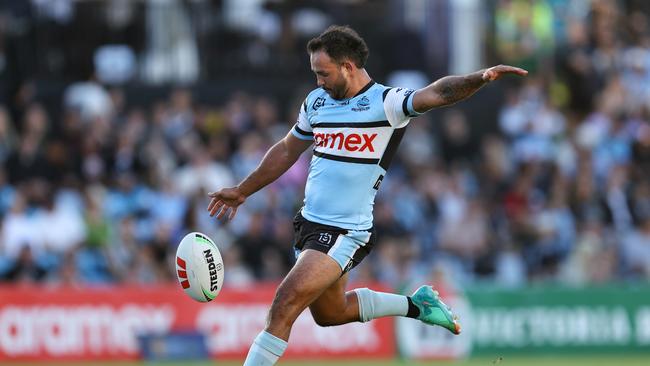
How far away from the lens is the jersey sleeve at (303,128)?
10508mm

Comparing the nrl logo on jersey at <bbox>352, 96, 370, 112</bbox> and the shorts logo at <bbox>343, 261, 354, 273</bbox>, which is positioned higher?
the nrl logo on jersey at <bbox>352, 96, 370, 112</bbox>

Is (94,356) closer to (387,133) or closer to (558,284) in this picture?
(558,284)

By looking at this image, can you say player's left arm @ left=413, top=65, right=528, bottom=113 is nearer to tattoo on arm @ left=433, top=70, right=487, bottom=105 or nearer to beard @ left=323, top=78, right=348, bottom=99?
tattoo on arm @ left=433, top=70, right=487, bottom=105

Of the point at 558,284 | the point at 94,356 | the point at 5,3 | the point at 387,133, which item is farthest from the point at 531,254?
the point at 387,133

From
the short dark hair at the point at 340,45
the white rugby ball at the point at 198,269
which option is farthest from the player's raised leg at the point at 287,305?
the short dark hair at the point at 340,45

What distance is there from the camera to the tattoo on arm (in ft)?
30.8

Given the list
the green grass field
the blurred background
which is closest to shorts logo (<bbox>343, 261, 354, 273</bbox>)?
the green grass field

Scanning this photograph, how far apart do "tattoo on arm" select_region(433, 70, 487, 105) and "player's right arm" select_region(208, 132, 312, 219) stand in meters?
1.46

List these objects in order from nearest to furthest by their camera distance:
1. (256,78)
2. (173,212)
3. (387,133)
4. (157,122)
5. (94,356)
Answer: (387,133) < (94,356) < (173,212) < (157,122) < (256,78)

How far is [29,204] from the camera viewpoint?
18.5 m

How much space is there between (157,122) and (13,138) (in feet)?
6.77

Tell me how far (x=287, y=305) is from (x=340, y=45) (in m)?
1.89

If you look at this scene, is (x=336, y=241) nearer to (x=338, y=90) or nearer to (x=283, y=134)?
(x=338, y=90)

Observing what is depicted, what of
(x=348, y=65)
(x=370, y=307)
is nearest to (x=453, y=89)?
(x=348, y=65)
